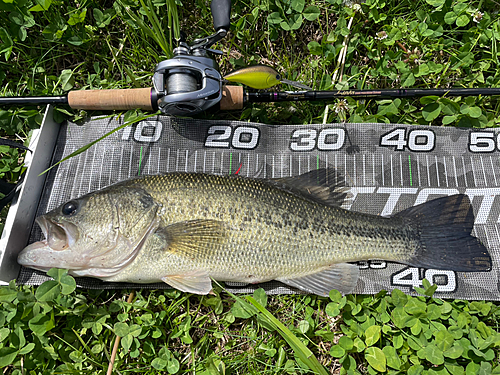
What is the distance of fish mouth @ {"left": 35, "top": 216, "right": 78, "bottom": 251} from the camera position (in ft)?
8.09

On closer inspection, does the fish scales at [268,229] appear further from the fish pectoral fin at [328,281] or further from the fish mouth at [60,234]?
the fish mouth at [60,234]

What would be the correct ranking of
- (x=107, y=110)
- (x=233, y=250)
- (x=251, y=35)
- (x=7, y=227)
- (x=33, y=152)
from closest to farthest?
(x=233, y=250) < (x=7, y=227) < (x=33, y=152) < (x=107, y=110) < (x=251, y=35)

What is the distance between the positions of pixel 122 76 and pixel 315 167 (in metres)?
2.14

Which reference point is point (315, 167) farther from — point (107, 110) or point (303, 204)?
→ point (107, 110)

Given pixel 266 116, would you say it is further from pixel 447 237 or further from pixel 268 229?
pixel 447 237

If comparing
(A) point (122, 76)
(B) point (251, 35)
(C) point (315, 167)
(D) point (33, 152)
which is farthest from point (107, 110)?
(C) point (315, 167)

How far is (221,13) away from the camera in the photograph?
2799mm

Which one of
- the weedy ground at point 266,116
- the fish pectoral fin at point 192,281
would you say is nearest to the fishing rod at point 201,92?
the weedy ground at point 266,116

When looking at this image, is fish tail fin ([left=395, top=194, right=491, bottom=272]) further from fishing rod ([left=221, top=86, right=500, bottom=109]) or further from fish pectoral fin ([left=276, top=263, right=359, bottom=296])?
fishing rod ([left=221, top=86, right=500, bottom=109])

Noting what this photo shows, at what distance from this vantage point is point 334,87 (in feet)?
10.8

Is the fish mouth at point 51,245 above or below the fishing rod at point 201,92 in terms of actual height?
below

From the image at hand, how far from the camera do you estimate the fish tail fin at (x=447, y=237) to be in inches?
109

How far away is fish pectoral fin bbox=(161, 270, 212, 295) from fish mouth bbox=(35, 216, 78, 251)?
2.47 ft

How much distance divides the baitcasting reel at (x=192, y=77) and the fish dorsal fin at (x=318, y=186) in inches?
36.5
